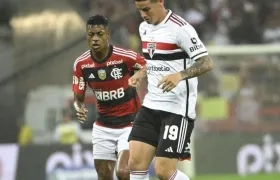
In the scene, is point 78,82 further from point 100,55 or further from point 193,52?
point 193,52

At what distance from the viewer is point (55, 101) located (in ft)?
62.0

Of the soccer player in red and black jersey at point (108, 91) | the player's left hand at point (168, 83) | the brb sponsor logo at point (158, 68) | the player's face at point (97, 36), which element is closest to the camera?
the player's left hand at point (168, 83)

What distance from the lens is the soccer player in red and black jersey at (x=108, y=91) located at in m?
10.5

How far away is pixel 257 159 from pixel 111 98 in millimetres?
7518

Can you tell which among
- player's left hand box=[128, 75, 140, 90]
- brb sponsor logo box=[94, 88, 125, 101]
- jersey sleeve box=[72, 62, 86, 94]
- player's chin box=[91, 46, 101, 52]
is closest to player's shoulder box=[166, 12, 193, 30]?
player's left hand box=[128, 75, 140, 90]

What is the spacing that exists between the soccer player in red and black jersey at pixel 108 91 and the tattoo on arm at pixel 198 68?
5.21 feet

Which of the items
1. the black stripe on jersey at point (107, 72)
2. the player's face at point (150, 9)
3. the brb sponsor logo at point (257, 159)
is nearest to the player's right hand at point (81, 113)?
the black stripe on jersey at point (107, 72)

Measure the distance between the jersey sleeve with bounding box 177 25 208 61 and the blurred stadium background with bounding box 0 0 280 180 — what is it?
772 centimetres

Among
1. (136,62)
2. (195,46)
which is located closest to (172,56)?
(195,46)

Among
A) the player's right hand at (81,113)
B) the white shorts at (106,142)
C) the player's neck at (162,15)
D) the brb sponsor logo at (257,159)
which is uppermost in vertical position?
the player's neck at (162,15)

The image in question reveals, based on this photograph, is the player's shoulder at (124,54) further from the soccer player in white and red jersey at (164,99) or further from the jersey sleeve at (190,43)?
the jersey sleeve at (190,43)

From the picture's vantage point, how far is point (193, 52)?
8945mm

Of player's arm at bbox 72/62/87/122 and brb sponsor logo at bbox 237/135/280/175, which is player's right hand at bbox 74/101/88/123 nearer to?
player's arm at bbox 72/62/87/122

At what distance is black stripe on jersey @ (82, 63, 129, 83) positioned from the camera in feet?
34.6
